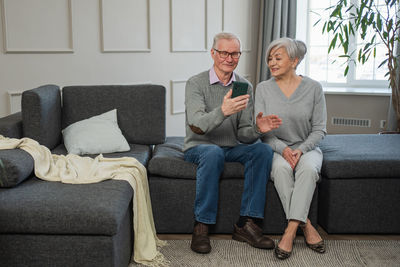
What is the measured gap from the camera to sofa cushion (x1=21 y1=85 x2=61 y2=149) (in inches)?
110

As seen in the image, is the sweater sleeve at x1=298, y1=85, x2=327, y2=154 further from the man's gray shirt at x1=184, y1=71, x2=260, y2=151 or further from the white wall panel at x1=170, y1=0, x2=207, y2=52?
the white wall panel at x1=170, y1=0, x2=207, y2=52

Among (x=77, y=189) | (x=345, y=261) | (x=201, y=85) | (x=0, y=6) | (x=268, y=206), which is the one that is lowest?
(x=345, y=261)

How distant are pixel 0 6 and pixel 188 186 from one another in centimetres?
230

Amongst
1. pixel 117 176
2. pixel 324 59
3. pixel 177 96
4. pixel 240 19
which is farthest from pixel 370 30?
pixel 117 176

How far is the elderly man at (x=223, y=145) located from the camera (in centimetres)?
253

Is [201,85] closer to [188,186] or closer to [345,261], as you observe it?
[188,186]

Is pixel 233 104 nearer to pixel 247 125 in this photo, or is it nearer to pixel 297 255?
pixel 247 125

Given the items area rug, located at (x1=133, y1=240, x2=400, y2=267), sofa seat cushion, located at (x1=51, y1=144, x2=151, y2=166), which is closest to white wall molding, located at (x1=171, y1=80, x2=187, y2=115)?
sofa seat cushion, located at (x1=51, y1=144, x2=151, y2=166)

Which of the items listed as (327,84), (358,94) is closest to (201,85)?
(358,94)

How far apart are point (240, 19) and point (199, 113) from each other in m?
3.31

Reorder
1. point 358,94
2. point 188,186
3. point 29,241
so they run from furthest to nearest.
Result: point 358,94 < point 188,186 < point 29,241

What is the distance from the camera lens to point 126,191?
227 centimetres

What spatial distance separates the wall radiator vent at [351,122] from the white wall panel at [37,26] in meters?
3.04

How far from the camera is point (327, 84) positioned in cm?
584
